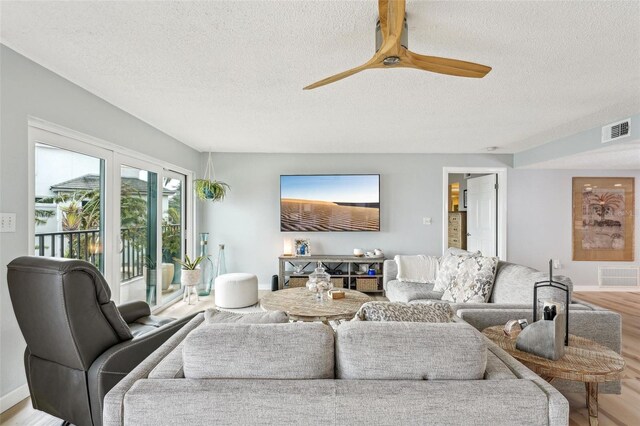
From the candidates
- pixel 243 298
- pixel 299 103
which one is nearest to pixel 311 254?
pixel 243 298

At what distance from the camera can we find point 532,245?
5074mm

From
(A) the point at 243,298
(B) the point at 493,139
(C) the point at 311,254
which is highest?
(B) the point at 493,139

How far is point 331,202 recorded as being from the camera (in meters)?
4.98

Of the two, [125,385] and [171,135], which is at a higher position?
[171,135]

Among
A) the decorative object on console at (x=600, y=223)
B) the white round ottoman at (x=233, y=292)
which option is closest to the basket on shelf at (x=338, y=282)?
the white round ottoman at (x=233, y=292)

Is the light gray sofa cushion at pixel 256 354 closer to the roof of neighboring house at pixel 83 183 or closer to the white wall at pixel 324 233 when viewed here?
the roof of neighboring house at pixel 83 183

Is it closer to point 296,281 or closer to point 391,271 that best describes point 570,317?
point 391,271

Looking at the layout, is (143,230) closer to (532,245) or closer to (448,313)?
(448,313)

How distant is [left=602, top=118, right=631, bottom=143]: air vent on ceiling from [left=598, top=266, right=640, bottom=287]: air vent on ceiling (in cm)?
284

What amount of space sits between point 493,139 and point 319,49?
316 centimetres

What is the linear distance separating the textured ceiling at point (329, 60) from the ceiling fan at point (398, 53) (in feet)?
0.63

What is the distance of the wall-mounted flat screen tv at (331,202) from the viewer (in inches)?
196

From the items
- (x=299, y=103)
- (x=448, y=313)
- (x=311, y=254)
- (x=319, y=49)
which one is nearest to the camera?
(x=448, y=313)

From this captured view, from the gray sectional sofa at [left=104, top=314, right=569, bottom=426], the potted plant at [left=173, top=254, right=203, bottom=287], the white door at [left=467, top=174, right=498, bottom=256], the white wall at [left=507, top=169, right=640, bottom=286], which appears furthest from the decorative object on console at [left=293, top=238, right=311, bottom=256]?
the gray sectional sofa at [left=104, top=314, right=569, bottom=426]
